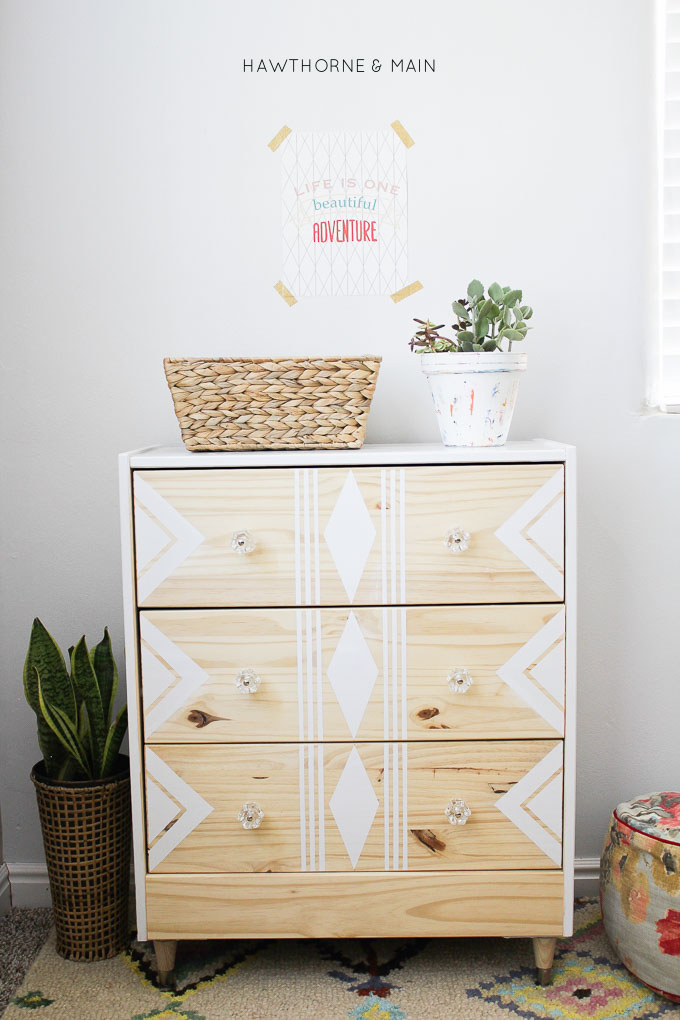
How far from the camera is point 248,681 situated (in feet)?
5.13

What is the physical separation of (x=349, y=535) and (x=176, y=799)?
1.84 feet

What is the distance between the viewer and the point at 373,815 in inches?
62.5

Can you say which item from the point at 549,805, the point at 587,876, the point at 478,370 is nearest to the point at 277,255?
the point at 478,370

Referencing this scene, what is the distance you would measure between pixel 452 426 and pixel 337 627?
0.43 metres

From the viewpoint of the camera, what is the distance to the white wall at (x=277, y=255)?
6.11ft

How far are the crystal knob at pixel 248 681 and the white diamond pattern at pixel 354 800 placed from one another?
Answer: 0.21 meters

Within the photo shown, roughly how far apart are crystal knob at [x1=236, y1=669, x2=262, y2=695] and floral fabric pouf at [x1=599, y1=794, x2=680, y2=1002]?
0.76 meters

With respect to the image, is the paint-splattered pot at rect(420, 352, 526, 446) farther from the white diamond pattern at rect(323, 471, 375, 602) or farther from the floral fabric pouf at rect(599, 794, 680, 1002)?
the floral fabric pouf at rect(599, 794, 680, 1002)

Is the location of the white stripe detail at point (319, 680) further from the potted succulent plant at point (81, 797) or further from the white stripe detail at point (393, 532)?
the potted succulent plant at point (81, 797)

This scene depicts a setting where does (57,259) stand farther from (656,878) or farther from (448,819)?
(656,878)

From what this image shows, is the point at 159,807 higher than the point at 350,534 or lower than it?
lower

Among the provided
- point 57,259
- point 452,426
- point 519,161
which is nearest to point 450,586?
point 452,426

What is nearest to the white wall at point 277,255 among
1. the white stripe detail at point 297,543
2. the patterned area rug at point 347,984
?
the patterned area rug at point 347,984

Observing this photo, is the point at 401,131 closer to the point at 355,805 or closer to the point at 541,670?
the point at 541,670
